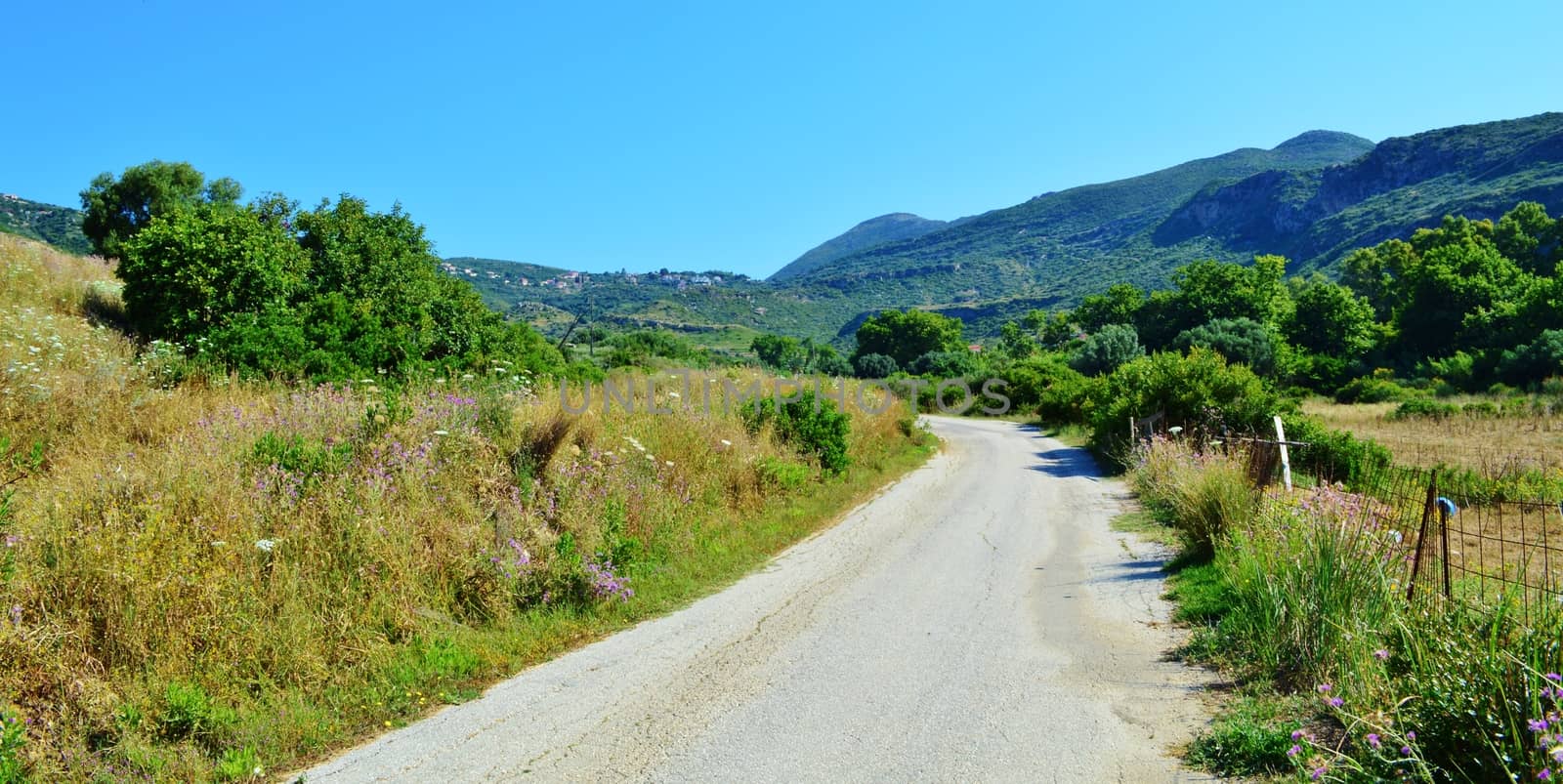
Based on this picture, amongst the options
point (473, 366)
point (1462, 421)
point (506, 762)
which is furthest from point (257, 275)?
point (1462, 421)

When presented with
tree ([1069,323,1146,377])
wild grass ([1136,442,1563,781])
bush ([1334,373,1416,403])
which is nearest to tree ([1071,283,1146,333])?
tree ([1069,323,1146,377])

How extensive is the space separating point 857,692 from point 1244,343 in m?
57.5

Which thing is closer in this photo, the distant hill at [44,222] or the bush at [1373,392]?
the bush at [1373,392]

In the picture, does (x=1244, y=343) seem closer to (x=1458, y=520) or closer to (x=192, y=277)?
(x=1458, y=520)

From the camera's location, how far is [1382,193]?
468ft

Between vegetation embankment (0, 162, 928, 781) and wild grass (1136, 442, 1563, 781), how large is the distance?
4961 millimetres

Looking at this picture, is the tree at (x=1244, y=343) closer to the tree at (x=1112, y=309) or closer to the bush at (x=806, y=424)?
the tree at (x=1112, y=309)

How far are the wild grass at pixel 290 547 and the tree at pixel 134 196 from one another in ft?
84.8

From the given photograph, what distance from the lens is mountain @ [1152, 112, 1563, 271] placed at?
11094 centimetres

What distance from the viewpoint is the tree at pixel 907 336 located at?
92.1 m

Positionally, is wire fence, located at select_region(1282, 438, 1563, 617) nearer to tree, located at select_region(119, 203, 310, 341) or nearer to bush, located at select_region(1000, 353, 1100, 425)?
tree, located at select_region(119, 203, 310, 341)

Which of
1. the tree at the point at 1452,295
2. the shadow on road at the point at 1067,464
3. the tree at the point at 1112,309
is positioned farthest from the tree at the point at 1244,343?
the shadow on road at the point at 1067,464

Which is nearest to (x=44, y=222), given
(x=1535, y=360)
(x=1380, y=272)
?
(x=1535, y=360)

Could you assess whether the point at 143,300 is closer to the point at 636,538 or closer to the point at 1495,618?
the point at 636,538
